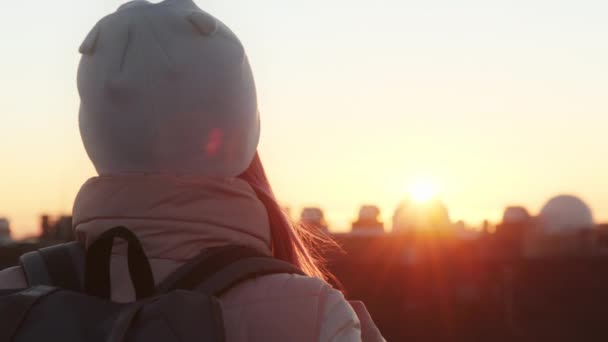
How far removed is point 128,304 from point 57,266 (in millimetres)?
308

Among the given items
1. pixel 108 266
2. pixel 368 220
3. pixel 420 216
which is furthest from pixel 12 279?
pixel 420 216

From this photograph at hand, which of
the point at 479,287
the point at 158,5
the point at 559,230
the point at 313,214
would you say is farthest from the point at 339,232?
the point at 158,5

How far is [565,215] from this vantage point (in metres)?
45.2

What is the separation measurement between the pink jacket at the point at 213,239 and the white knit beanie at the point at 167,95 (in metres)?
0.06

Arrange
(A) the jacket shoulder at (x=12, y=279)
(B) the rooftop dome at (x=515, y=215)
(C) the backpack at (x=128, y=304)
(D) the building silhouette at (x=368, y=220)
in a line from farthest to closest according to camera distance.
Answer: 1. (D) the building silhouette at (x=368, y=220)
2. (B) the rooftop dome at (x=515, y=215)
3. (A) the jacket shoulder at (x=12, y=279)
4. (C) the backpack at (x=128, y=304)

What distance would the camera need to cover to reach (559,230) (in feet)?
144

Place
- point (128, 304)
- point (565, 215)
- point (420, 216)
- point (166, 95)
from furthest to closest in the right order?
point (565, 215)
point (420, 216)
point (166, 95)
point (128, 304)

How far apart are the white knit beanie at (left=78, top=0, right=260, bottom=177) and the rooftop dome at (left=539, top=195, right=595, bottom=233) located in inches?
1692

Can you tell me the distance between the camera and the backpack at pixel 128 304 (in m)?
1.62

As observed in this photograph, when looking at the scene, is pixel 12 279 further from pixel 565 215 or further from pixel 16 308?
pixel 565 215

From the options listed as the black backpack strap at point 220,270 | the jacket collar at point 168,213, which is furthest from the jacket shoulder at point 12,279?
the black backpack strap at point 220,270

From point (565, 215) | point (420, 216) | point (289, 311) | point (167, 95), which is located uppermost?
point (167, 95)

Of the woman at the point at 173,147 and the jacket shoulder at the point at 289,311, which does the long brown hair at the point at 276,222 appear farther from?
the jacket shoulder at the point at 289,311

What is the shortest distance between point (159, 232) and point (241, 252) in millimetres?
164
